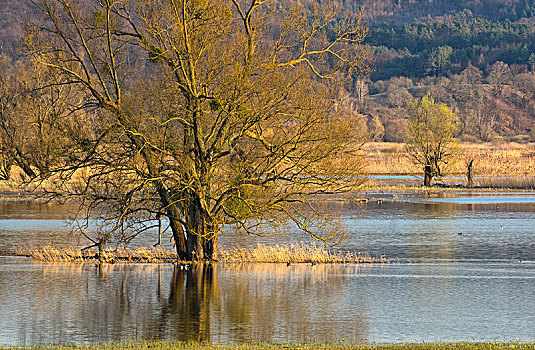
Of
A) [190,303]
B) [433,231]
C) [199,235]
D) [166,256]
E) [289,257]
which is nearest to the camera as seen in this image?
[190,303]

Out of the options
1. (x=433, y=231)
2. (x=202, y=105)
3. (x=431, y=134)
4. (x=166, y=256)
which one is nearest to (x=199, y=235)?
(x=202, y=105)

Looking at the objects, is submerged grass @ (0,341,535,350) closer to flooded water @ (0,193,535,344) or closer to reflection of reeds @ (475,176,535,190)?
flooded water @ (0,193,535,344)

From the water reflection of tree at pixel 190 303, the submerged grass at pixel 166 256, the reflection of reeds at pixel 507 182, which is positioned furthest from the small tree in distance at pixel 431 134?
the water reflection of tree at pixel 190 303

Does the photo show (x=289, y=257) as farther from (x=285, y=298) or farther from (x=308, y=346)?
(x=308, y=346)

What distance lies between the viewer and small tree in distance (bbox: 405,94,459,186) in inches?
2741

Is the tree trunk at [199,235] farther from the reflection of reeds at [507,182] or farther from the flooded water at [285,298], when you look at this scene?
the reflection of reeds at [507,182]

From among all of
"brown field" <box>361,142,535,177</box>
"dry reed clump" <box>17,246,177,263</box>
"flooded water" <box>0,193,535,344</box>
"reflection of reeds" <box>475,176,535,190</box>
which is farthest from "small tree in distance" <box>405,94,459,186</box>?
"dry reed clump" <box>17,246,177,263</box>

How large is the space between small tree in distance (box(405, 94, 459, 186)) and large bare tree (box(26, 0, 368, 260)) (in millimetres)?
42591

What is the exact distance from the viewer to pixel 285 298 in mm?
22641

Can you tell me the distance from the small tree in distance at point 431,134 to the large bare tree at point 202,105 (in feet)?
140

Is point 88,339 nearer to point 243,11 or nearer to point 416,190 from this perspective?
point 243,11

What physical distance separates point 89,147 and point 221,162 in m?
4.53

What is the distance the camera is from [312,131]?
1062 inches

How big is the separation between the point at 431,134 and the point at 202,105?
44885mm
